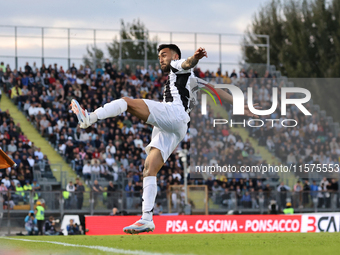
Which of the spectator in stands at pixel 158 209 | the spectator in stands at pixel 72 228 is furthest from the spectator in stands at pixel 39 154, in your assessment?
the spectator in stands at pixel 158 209

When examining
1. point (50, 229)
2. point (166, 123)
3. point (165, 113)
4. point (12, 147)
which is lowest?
point (50, 229)

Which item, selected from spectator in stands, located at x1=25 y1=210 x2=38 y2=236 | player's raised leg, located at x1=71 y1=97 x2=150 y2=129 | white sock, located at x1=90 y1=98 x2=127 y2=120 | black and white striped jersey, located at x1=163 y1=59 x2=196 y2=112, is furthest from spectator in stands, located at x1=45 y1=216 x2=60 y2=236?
white sock, located at x1=90 y1=98 x2=127 y2=120

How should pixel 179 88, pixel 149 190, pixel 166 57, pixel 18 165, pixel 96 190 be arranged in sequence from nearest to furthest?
pixel 149 190 < pixel 179 88 < pixel 166 57 < pixel 18 165 < pixel 96 190

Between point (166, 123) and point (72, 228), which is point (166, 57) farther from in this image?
point (72, 228)

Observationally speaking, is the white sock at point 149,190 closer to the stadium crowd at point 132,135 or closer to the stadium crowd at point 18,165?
the stadium crowd at point 18,165

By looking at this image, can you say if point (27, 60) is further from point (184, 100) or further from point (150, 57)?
point (184, 100)

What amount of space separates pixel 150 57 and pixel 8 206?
21.8 metres

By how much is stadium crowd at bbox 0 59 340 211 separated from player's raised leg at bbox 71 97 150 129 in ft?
54.3

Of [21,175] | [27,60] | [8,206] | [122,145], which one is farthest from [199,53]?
[27,60]

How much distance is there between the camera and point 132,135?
101 feet

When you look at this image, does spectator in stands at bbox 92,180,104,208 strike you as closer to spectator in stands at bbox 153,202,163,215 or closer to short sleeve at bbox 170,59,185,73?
spectator in stands at bbox 153,202,163,215

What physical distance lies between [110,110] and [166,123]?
105 cm

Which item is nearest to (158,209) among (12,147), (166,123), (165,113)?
(12,147)

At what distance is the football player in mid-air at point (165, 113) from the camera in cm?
902
